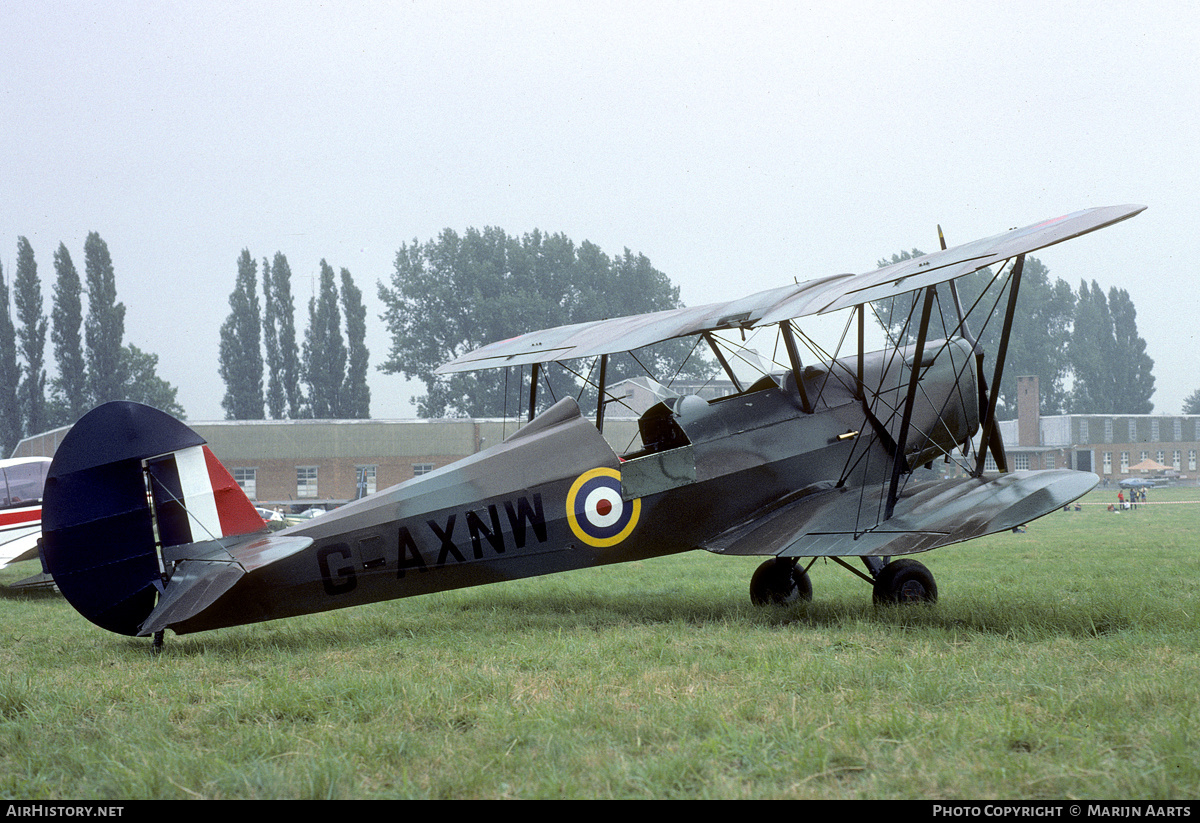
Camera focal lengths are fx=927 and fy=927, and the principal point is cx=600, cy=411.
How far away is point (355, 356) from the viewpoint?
179ft

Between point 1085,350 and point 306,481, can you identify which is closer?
point 306,481

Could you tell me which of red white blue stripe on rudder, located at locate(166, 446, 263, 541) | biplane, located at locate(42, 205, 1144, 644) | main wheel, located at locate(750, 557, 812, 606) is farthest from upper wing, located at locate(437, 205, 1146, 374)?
red white blue stripe on rudder, located at locate(166, 446, 263, 541)

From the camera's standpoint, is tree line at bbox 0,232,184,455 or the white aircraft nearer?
the white aircraft

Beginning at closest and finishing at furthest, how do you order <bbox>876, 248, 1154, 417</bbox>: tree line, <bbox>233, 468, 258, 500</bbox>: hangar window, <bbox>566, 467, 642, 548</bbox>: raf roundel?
<bbox>566, 467, 642, 548</bbox>: raf roundel < <bbox>233, 468, 258, 500</bbox>: hangar window < <bbox>876, 248, 1154, 417</bbox>: tree line

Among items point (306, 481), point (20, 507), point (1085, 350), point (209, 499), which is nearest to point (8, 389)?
point (306, 481)

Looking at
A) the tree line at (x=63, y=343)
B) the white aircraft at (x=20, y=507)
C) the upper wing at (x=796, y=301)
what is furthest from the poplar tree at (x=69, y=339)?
the upper wing at (x=796, y=301)

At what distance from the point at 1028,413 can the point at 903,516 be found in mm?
60513

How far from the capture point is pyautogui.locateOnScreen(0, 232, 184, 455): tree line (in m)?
45.4

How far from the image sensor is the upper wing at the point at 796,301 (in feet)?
18.0

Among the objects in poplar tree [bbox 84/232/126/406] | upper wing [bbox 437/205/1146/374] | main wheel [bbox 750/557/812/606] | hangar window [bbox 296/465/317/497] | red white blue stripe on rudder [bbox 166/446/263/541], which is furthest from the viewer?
poplar tree [bbox 84/232/126/406]

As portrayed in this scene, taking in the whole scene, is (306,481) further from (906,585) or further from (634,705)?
(634,705)

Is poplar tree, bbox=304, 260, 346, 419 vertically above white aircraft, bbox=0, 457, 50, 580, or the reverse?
poplar tree, bbox=304, 260, 346, 419

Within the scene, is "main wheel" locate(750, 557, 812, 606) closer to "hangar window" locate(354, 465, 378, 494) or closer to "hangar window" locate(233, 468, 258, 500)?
"hangar window" locate(354, 465, 378, 494)

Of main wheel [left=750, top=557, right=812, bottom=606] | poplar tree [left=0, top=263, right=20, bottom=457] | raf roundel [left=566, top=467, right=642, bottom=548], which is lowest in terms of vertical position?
main wheel [left=750, top=557, right=812, bottom=606]
